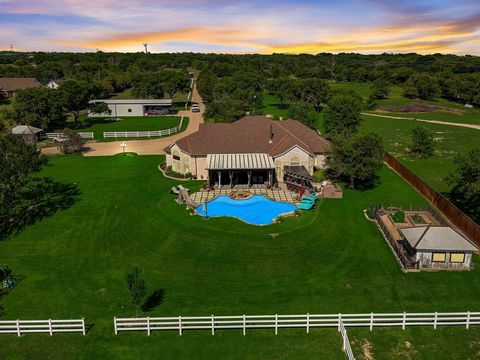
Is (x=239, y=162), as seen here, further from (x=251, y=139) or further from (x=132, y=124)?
(x=132, y=124)

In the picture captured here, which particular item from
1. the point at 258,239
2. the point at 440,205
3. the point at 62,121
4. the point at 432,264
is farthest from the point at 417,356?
the point at 62,121

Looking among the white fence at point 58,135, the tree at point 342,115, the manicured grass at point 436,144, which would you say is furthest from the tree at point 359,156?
the white fence at point 58,135

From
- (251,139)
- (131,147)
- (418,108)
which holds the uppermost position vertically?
(418,108)

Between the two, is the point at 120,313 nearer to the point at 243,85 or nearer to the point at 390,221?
the point at 390,221

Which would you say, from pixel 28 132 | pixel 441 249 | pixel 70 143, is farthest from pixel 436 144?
pixel 28 132

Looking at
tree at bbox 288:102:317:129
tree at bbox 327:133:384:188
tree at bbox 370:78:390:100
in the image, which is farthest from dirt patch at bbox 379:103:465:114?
tree at bbox 327:133:384:188
